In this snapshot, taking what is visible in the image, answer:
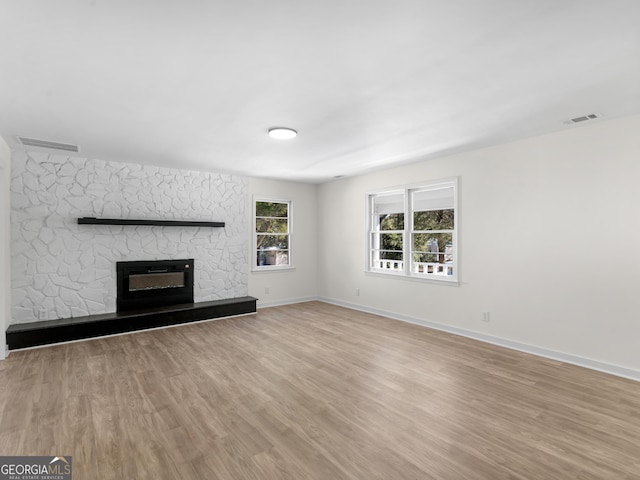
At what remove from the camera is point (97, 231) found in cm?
505

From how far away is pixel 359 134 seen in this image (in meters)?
3.84

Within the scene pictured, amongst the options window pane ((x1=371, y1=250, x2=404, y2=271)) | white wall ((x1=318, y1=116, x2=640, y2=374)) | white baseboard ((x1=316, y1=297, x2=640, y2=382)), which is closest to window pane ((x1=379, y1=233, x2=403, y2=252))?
window pane ((x1=371, y1=250, x2=404, y2=271))

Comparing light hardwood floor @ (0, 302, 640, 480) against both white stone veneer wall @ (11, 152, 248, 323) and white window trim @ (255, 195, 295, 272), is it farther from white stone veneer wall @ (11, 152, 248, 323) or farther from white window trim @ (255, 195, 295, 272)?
white window trim @ (255, 195, 295, 272)

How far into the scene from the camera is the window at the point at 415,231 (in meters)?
4.99

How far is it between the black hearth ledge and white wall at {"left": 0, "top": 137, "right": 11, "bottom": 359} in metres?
0.24

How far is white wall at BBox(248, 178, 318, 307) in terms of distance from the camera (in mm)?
6684

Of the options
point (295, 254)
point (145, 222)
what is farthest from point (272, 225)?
point (145, 222)

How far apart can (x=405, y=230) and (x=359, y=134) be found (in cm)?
226

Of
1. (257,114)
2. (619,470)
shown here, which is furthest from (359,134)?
(619,470)

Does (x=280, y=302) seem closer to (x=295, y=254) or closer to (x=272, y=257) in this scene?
(x=272, y=257)

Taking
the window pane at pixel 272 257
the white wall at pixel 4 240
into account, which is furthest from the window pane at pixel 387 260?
the white wall at pixel 4 240

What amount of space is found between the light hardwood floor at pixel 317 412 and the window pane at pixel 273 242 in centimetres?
288

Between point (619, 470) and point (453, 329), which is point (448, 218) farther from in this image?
point (619, 470)
